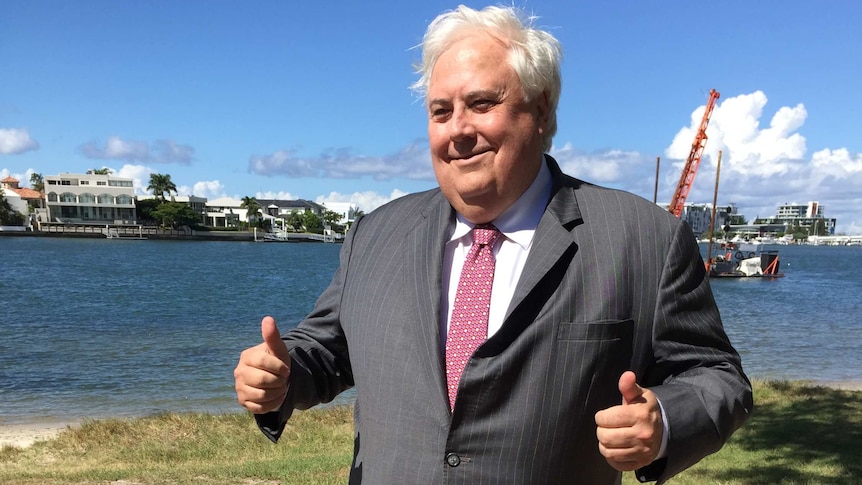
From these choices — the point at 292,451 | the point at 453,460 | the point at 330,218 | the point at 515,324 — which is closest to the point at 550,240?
the point at 515,324

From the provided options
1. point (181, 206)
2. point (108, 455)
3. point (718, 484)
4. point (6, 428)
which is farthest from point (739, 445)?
point (181, 206)

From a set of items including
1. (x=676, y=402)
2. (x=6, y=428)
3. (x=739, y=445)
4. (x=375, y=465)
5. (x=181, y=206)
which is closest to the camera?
(x=676, y=402)

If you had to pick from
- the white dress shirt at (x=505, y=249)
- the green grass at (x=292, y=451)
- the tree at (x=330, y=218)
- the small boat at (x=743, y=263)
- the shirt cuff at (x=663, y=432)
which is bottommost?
the small boat at (x=743, y=263)

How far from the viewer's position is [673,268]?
178 cm

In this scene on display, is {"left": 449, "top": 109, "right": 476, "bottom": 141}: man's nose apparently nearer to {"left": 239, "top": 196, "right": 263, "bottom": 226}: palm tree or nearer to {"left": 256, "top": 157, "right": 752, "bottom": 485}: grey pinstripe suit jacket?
{"left": 256, "top": 157, "right": 752, "bottom": 485}: grey pinstripe suit jacket

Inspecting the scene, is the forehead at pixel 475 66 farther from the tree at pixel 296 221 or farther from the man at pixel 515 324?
the tree at pixel 296 221

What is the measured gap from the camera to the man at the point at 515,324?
5.67 feet

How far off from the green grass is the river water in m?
3.62

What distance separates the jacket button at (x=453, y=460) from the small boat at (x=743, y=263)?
2097 inches

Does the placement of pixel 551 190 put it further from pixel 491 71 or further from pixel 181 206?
pixel 181 206

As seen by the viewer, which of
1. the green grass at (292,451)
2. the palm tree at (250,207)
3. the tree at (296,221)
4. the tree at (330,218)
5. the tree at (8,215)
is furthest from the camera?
the tree at (330,218)

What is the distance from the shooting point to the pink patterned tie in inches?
72.3

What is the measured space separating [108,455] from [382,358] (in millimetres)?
7144

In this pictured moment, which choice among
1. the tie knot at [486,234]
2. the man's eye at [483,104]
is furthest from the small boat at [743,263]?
the man's eye at [483,104]
